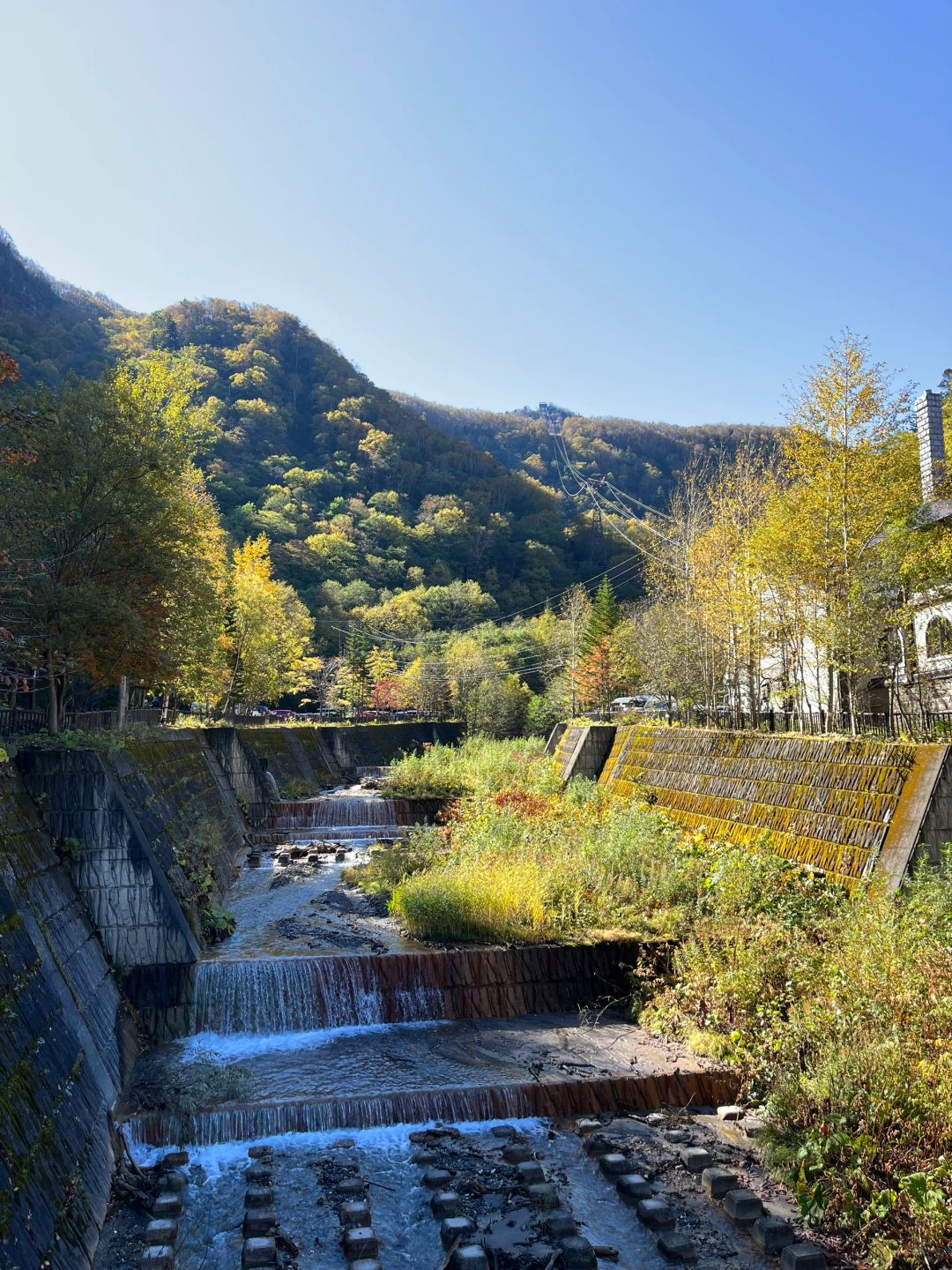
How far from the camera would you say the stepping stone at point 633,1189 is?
19.2ft

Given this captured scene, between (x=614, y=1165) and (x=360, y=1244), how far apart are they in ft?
6.67

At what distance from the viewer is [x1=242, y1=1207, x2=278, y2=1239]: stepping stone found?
5.39m

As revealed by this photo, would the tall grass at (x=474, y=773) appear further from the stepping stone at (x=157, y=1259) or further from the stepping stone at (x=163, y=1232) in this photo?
the stepping stone at (x=157, y=1259)

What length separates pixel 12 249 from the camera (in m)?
68.6

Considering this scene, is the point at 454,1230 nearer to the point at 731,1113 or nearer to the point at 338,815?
the point at 731,1113

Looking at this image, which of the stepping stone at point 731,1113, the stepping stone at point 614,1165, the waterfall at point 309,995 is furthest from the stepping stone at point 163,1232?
the stepping stone at point 731,1113

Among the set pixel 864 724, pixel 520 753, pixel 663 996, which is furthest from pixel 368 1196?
pixel 520 753

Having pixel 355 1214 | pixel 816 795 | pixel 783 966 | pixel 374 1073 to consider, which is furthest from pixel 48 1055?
pixel 816 795

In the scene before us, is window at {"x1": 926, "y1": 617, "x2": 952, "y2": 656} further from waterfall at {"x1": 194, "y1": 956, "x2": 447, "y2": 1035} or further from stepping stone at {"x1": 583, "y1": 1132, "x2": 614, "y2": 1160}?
stepping stone at {"x1": 583, "y1": 1132, "x2": 614, "y2": 1160}

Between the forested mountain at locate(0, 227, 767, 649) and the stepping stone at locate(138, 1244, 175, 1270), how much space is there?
48.8 meters

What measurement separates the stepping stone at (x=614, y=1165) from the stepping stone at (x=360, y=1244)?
6.10ft

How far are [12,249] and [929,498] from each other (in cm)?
7674

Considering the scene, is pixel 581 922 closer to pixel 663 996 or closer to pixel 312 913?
pixel 663 996

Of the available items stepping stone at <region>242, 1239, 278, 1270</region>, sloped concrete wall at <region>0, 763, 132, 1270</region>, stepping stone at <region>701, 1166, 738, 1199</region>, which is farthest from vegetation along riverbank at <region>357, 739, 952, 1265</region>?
sloped concrete wall at <region>0, 763, 132, 1270</region>
